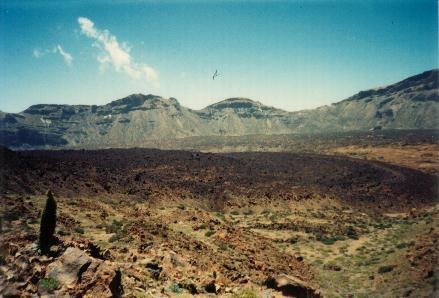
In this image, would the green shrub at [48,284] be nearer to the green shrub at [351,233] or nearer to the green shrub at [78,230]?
the green shrub at [78,230]

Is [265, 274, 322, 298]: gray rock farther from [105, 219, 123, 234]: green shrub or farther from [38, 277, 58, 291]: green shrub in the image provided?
[105, 219, 123, 234]: green shrub

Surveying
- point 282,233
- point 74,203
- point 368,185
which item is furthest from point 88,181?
point 368,185

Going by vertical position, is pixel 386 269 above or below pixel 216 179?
below

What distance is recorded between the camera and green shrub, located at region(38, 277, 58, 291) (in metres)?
12.0

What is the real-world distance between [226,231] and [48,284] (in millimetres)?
16779

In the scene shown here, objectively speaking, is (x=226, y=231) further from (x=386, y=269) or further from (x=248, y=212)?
(x=248, y=212)

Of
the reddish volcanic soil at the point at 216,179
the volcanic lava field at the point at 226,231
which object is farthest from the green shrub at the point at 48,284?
the reddish volcanic soil at the point at 216,179

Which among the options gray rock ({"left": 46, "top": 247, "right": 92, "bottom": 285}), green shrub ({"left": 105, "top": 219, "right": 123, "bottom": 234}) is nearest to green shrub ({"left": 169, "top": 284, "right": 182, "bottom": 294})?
gray rock ({"left": 46, "top": 247, "right": 92, "bottom": 285})

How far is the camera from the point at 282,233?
33906mm

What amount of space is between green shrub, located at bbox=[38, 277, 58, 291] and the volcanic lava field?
0.08m

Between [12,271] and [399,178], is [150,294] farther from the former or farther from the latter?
[399,178]

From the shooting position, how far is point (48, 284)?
1216 cm

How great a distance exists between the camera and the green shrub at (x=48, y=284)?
12.0 metres

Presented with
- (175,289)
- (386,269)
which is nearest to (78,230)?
(175,289)
